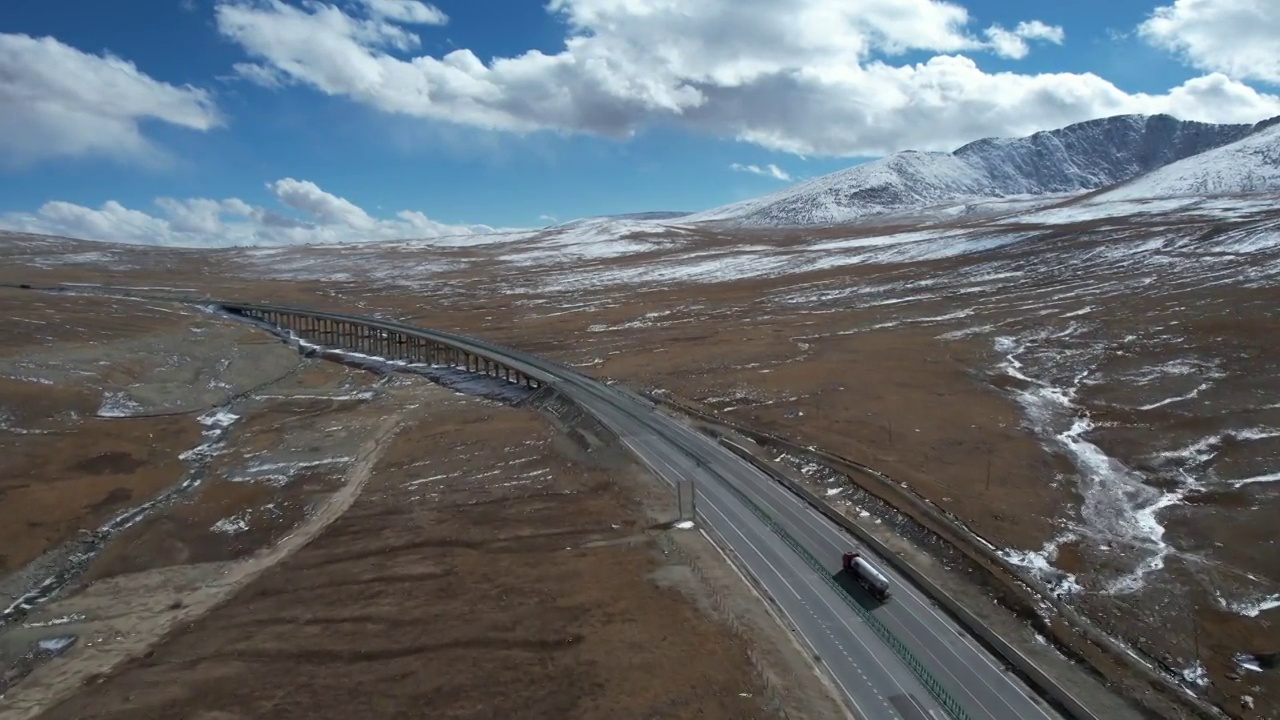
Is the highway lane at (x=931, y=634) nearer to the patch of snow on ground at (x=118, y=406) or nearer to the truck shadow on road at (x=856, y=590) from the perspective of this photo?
the truck shadow on road at (x=856, y=590)

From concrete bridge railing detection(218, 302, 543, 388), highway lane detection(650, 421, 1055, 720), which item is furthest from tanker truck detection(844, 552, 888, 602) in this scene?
concrete bridge railing detection(218, 302, 543, 388)

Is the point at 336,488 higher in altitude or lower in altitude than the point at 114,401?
lower

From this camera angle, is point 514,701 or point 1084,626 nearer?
point 514,701

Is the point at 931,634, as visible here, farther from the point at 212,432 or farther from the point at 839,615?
the point at 212,432

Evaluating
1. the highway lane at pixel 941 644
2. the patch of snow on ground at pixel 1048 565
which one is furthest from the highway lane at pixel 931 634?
the patch of snow on ground at pixel 1048 565

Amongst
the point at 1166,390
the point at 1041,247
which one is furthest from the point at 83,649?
the point at 1041,247

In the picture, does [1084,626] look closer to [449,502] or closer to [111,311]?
[449,502]
